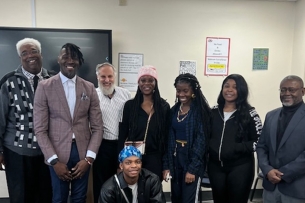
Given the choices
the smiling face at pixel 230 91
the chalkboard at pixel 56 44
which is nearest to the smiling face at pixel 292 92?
the smiling face at pixel 230 91

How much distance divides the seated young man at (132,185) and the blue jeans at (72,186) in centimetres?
16

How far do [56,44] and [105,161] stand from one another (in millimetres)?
1537

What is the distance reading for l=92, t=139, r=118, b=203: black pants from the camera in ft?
7.36

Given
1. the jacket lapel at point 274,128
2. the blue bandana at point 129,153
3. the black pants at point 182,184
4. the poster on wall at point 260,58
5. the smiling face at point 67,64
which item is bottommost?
the black pants at point 182,184

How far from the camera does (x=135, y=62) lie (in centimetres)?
313

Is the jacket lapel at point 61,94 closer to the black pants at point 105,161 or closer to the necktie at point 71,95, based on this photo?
the necktie at point 71,95

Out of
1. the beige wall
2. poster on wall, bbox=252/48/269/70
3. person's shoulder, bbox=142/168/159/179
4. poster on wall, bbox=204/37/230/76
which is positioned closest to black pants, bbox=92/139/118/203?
person's shoulder, bbox=142/168/159/179

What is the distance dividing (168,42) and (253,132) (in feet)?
5.54

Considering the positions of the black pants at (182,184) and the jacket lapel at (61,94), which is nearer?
the jacket lapel at (61,94)

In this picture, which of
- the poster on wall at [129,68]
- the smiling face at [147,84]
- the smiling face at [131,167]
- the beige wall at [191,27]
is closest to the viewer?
the smiling face at [131,167]

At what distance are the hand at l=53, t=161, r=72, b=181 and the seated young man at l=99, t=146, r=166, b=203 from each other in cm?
29

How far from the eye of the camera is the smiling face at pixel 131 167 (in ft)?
5.98

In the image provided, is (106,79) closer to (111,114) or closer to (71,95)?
(111,114)

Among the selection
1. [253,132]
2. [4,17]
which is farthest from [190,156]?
[4,17]
